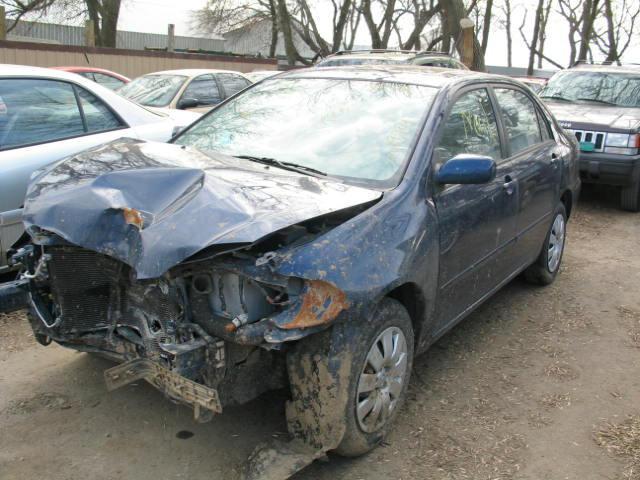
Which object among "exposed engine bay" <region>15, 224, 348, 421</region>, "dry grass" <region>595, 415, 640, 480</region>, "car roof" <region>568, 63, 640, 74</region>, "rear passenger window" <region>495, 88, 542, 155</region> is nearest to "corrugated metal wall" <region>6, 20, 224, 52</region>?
"car roof" <region>568, 63, 640, 74</region>

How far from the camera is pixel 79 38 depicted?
1289 inches

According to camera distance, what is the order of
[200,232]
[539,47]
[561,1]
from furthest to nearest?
[539,47], [561,1], [200,232]

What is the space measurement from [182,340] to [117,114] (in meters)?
3.25

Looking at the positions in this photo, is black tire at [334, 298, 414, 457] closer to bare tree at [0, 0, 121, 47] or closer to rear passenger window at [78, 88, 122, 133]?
rear passenger window at [78, 88, 122, 133]

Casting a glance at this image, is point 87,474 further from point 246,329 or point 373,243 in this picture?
point 373,243

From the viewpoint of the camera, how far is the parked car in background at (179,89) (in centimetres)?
978

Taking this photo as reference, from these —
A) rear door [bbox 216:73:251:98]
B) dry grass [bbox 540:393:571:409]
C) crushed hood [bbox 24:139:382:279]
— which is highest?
rear door [bbox 216:73:251:98]

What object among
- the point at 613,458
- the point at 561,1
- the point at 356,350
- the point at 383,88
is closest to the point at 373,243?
the point at 356,350

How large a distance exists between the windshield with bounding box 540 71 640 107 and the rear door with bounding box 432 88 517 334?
18.7 ft

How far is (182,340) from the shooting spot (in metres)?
2.66

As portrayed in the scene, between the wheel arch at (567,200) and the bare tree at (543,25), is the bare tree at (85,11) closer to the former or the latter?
the wheel arch at (567,200)

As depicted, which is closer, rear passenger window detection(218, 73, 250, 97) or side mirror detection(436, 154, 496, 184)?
side mirror detection(436, 154, 496, 184)

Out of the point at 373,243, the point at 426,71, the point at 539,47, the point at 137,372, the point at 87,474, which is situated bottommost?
the point at 87,474

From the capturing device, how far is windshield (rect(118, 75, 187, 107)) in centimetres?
976
